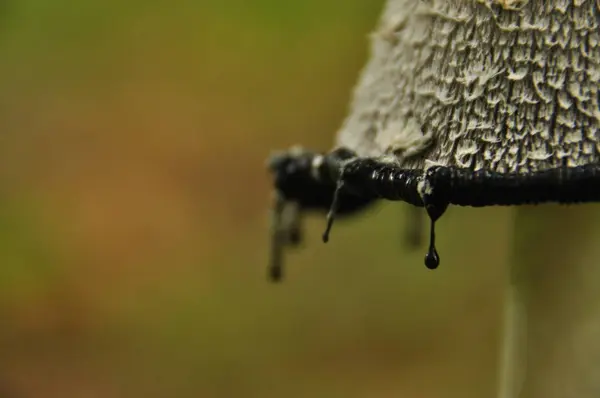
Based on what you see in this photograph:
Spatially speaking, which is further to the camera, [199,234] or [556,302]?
[199,234]

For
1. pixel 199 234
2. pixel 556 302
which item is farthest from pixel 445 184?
pixel 199 234

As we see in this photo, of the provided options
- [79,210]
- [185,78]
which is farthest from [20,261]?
[185,78]

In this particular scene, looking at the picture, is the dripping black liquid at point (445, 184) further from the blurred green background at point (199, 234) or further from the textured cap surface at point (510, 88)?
the blurred green background at point (199, 234)

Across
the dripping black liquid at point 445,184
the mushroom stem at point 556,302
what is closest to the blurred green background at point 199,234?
the mushroom stem at point 556,302

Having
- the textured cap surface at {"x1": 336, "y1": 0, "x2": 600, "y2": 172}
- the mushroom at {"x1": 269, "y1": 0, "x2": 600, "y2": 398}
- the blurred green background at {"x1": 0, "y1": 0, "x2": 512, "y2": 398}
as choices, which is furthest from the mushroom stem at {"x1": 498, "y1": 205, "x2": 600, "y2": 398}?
the blurred green background at {"x1": 0, "y1": 0, "x2": 512, "y2": 398}

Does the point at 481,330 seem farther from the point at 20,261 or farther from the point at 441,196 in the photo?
the point at 441,196

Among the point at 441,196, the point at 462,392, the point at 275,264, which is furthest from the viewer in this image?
the point at 462,392

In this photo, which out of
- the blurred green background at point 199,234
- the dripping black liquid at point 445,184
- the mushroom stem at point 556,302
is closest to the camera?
the dripping black liquid at point 445,184

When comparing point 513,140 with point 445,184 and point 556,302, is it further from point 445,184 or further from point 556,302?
point 556,302
